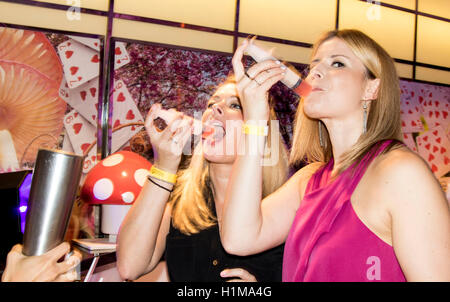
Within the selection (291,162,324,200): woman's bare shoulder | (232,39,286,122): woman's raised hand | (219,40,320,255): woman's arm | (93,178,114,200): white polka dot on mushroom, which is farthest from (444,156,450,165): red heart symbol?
(232,39,286,122): woman's raised hand

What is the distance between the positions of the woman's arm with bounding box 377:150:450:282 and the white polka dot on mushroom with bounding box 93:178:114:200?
4.48ft

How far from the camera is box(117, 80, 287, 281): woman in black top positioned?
3.83 ft

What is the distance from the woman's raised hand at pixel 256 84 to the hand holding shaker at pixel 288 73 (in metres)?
0.04

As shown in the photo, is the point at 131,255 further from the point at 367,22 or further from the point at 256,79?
the point at 367,22

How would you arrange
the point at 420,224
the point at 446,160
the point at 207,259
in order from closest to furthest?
1. the point at 420,224
2. the point at 207,259
3. the point at 446,160

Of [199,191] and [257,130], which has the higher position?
[257,130]

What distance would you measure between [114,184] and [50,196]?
143 cm

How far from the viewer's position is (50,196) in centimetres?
45

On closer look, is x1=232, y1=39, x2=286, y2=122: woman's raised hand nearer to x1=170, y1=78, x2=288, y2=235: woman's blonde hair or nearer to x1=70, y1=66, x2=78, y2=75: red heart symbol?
x1=170, y1=78, x2=288, y2=235: woman's blonde hair

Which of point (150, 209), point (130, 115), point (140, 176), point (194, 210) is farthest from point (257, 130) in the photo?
point (130, 115)

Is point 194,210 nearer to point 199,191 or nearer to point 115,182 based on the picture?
point 199,191

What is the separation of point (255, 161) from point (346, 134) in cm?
30

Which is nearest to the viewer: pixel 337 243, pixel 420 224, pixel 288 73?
pixel 420 224

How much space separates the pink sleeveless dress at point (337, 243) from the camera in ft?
2.81
